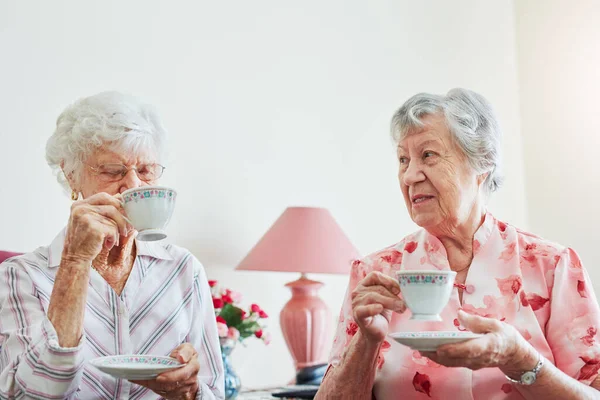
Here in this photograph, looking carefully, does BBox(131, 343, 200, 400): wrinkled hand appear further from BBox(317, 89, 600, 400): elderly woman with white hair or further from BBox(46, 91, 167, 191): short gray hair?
BBox(46, 91, 167, 191): short gray hair

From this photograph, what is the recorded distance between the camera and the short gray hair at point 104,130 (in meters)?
1.79

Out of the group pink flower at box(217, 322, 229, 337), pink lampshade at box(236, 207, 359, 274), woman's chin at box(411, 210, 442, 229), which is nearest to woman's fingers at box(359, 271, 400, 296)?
woman's chin at box(411, 210, 442, 229)

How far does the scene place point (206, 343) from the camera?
6.03 feet

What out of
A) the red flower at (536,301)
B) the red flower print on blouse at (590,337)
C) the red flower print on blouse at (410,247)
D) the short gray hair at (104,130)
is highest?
the short gray hair at (104,130)

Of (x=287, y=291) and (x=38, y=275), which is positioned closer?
(x=38, y=275)

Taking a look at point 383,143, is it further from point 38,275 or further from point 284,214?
point 38,275

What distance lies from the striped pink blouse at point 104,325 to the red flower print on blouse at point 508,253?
71 centimetres

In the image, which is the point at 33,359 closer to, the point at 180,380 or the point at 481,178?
the point at 180,380

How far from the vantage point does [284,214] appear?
319 cm

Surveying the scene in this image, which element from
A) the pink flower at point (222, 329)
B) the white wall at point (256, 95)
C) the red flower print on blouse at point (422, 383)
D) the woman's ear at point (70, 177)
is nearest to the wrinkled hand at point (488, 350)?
the red flower print on blouse at point (422, 383)

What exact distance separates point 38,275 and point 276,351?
1.83 meters

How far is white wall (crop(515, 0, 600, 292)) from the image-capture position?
388 cm

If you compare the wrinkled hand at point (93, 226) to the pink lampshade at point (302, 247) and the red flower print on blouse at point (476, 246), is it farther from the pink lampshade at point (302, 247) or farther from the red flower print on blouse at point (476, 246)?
the pink lampshade at point (302, 247)

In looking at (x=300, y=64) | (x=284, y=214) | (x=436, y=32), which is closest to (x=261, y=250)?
(x=284, y=214)
